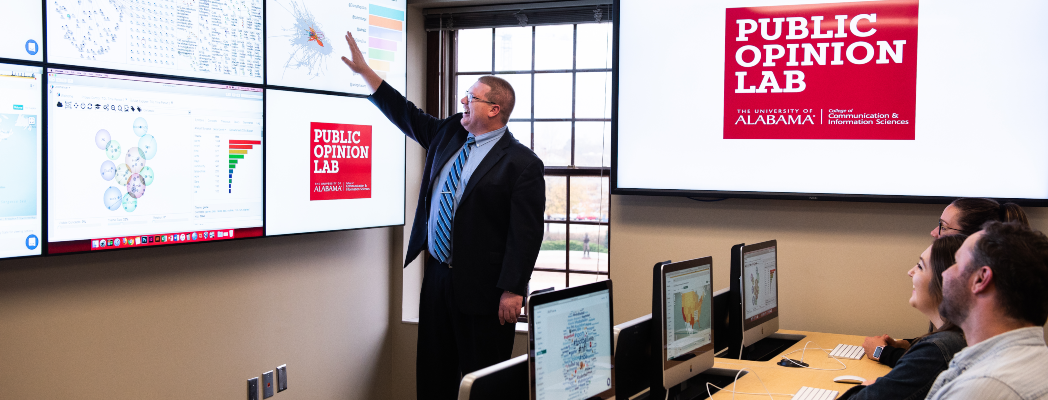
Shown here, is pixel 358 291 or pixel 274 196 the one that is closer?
pixel 274 196

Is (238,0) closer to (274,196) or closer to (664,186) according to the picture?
(274,196)

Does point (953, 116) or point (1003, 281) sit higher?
point (953, 116)

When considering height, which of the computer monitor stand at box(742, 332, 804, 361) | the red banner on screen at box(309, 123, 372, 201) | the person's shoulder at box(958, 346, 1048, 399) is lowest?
the computer monitor stand at box(742, 332, 804, 361)

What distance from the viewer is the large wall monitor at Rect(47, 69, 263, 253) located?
2305mm

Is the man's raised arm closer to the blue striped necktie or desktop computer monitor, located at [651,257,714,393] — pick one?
the blue striped necktie

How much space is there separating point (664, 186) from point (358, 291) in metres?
A: 1.65

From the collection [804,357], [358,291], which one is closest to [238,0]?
[358,291]

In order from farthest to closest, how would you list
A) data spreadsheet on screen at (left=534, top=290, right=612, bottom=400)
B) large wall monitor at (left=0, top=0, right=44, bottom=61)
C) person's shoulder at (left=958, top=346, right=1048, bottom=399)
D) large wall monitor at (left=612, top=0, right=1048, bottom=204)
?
large wall monitor at (left=612, top=0, right=1048, bottom=204), large wall monitor at (left=0, top=0, right=44, bottom=61), data spreadsheet on screen at (left=534, top=290, right=612, bottom=400), person's shoulder at (left=958, top=346, right=1048, bottom=399)

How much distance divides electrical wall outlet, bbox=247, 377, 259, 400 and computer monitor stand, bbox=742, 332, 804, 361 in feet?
6.68

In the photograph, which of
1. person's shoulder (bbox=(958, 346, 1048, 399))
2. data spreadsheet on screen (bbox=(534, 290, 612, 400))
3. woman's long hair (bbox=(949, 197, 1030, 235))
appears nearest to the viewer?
person's shoulder (bbox=(958, 346, 1048, 399))

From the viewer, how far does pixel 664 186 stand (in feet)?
11.6

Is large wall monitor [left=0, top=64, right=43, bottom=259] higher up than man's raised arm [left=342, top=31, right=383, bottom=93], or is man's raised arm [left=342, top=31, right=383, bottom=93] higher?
man's raised arm [left=342, top=31, right=383, bottom=93]

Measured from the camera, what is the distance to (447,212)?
116 inches

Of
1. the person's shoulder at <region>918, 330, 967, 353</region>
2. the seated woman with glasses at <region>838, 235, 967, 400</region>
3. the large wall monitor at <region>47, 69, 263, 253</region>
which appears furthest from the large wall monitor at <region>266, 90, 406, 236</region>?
the person's shoulder at <region>918, 330, 967, 353</region>
